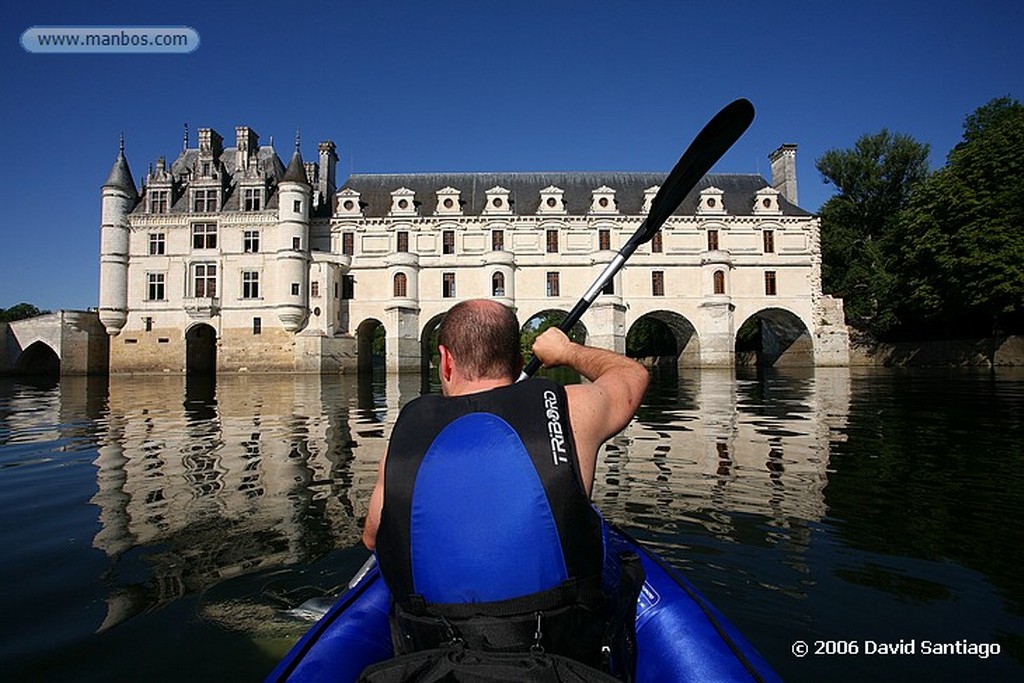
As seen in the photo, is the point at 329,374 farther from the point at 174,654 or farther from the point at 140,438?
the point at 174,654

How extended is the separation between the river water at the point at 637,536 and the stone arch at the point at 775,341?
94.6 ft

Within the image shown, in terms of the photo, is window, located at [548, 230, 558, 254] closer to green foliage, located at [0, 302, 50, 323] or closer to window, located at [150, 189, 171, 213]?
window, located at [150, 189, 171, 213]

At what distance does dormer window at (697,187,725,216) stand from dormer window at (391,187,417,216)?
1772 cm

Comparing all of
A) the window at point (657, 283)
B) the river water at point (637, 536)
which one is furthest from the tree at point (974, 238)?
the river water at point (637, 536)

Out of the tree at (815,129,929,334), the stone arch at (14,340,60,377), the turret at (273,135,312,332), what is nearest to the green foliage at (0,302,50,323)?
the stone arch at (14,340,60,377)

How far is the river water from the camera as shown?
2721 millimetres

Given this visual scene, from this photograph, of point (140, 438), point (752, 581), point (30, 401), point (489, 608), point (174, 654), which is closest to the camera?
point (489, 608)

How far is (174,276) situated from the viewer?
35.4 meters

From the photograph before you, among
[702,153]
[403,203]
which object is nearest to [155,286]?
[403,203]

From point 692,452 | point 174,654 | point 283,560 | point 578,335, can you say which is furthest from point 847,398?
point 578,335

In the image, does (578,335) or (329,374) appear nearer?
(329,374)

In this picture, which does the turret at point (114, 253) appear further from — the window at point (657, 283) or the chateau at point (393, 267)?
the window at point (657, 283)

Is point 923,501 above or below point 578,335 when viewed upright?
below

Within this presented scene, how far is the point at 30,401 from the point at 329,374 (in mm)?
18269
